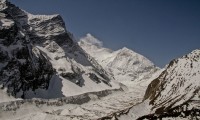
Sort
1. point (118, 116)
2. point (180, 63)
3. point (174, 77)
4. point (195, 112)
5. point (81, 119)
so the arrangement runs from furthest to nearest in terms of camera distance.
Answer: point (81, 119) < point (180, 63) < point (174, 77) < point (118, 116) < point (195, 112)

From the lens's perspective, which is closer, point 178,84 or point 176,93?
point 176,93

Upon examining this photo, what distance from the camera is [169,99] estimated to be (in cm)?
14188

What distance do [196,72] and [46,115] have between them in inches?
3420

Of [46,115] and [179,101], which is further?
[46,115]

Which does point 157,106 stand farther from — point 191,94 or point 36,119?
point 36,119

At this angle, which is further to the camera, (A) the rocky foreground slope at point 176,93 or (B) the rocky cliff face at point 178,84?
(B) the rocky cliff face at point 178,84

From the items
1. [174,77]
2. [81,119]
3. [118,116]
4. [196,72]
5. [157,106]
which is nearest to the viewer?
[118,116]

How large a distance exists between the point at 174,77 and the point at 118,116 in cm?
4839

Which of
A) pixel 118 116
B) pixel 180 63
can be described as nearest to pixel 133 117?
pixel 118 116

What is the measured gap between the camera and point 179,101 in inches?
5059

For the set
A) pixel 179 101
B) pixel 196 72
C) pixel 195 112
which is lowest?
pixel 195 112

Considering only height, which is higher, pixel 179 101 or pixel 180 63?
pixel 180 63

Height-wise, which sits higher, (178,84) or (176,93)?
(178,84)

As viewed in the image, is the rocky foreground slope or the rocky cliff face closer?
the rocky foreground slope
